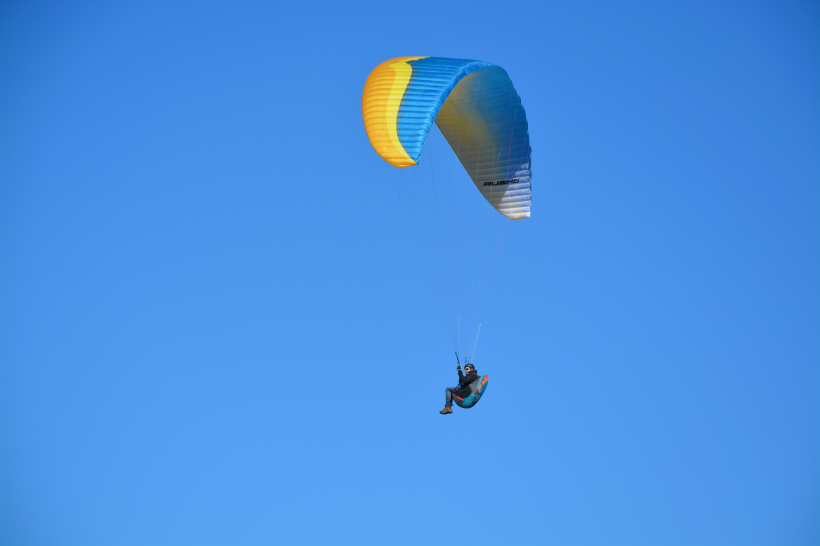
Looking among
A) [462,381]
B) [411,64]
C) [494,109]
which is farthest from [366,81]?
[462,381]

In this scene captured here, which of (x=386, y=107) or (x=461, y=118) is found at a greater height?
(x=461, y=118)

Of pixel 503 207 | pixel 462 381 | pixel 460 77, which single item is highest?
pixel 460 77

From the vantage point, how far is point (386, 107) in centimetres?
2166

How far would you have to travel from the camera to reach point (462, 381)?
2228cm

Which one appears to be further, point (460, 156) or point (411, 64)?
point (460, 156)

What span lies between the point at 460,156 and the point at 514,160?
1399 millimetres

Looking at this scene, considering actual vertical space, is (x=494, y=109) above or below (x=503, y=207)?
above

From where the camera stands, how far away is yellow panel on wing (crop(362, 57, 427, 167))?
21.3 m

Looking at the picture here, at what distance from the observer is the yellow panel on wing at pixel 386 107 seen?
838 inches

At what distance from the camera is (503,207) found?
25078mm

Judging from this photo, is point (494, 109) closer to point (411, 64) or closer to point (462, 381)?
point (411, 64)

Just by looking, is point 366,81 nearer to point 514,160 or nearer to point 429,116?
point 429,116

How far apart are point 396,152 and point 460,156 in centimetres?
444

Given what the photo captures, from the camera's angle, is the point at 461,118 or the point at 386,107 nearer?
the point at 386,107
